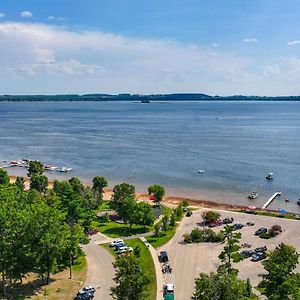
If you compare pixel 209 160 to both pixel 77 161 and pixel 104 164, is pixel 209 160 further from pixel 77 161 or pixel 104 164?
pixel 77 161

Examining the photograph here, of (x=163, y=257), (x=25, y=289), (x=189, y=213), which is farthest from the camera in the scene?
(x=189, y=213)

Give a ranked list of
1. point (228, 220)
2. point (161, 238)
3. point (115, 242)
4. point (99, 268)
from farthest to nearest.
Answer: point (228, 220)
point (161, 238)
point (115, 242)
point (99, 268)

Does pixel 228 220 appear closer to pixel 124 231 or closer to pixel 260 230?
pixel 260 230

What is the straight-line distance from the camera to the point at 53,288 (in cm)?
4434

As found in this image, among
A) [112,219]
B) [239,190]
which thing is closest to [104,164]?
[239,190]

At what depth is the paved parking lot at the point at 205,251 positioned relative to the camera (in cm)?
4728

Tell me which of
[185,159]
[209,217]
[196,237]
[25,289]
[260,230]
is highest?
[185,159]

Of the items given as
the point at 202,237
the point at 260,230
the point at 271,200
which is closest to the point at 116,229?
the point at 202,237

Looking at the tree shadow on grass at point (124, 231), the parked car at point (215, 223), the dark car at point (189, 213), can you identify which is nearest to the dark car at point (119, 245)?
the tree shadow on grass at point (124, 231)

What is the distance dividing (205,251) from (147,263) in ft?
29.9

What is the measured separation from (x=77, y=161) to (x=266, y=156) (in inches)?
2332

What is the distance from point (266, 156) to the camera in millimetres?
140750

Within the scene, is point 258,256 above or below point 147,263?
→ above

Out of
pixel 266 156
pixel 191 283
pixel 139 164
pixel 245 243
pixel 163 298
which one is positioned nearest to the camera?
pixel 163 298
